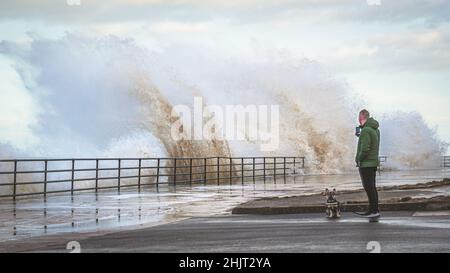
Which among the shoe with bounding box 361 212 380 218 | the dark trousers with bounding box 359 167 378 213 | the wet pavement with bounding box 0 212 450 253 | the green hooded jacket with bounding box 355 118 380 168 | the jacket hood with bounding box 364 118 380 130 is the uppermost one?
the jacket hood with bounding box 364 118 380 130

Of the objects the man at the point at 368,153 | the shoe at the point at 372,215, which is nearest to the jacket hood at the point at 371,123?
the man at the point at 368,153

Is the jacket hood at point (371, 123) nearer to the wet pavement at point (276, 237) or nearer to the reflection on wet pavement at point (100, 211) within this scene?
the wet pavement at point (276, 237)

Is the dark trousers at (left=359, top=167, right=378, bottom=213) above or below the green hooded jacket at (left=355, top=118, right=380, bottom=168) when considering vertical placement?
below

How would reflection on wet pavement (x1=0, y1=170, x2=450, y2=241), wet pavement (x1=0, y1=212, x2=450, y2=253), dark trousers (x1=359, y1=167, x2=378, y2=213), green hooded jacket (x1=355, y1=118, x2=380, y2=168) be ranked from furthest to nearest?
1. dark trousers (x1=359, y1=167, x2=378, y2=213)
2. green hooded jacket (x1=355, y1=118, x2=380, y2=168)
3. reflection on wet pavement (x1=0, y1=170, x2=450, y2=241)
4. wet pavement (x1=0, y1=212, x2=450, y2=253)

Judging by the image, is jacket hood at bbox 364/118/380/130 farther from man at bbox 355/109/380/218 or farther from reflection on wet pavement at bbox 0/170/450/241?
reflection on wet pavement at bbox 0/170/450/241

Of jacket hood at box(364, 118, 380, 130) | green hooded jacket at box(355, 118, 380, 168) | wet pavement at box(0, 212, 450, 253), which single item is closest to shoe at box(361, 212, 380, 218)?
wet pavement at box(0, 212, 450, 253)

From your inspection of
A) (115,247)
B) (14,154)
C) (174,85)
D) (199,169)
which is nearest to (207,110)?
(174,85)

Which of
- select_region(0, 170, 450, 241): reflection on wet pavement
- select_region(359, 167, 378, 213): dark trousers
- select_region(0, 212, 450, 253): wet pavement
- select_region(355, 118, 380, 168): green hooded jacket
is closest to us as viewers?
select_region(0, 212, 450, 253): wet pavement

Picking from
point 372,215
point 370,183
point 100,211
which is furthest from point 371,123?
point 100,211

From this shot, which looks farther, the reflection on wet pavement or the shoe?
the shoe

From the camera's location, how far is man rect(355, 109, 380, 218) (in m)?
13.8

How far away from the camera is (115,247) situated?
33.0 feet

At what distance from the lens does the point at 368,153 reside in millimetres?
13820
